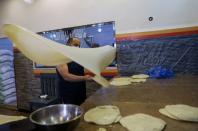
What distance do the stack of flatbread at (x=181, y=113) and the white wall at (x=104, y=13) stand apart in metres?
1.72

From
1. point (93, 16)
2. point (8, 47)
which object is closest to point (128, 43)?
point (93, 16)

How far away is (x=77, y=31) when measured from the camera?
3592mm

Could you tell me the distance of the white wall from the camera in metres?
2.80

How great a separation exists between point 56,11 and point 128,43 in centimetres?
159

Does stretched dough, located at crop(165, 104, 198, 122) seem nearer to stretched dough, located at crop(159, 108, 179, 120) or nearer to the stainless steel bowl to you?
stretched dough, located at crop(159, 108, 179, 120)

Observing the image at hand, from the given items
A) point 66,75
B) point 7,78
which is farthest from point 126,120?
point 7,78

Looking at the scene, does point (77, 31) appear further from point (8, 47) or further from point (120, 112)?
point (120, 112)

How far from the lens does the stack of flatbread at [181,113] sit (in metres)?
1.30

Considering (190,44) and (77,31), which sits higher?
(77,31)

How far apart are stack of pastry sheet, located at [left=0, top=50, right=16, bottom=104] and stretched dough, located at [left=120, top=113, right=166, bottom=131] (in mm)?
3606

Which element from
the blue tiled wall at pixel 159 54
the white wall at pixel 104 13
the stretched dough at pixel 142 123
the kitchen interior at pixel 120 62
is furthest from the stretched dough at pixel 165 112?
the white wall at pixel 104 13

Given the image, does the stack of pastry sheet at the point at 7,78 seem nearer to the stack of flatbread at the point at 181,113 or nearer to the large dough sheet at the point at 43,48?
the large dough sheet at the point at 43,48

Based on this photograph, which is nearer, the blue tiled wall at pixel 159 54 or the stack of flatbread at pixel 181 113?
the stack of flatbread at pixel 181 113

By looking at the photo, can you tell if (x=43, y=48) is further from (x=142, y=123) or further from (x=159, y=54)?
(x=159, y=54)
